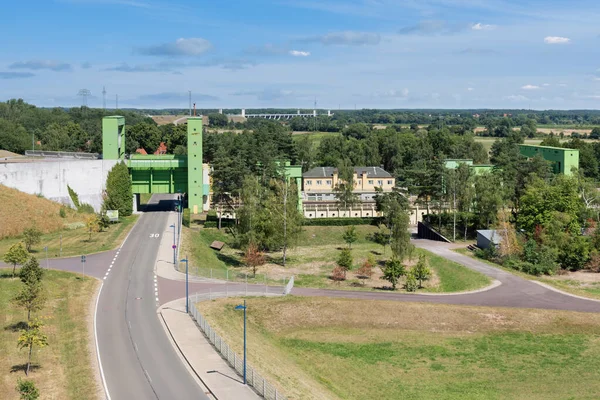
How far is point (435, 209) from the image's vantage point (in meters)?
87.8

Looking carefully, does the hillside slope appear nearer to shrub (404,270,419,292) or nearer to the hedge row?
the hedge row

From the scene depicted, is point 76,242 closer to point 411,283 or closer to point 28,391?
point 411,283

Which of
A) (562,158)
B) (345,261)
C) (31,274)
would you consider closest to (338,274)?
(345,261)

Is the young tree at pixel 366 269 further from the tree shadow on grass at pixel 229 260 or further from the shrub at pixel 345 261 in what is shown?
the tree shadow on grass at pixel 229 260

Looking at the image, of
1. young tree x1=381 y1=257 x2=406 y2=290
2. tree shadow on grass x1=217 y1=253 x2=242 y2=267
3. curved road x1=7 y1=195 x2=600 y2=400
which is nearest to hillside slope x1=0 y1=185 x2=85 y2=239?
curved road x1=7 y1=195 x2=600 y2=400

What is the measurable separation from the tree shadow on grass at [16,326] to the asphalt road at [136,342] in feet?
14.7

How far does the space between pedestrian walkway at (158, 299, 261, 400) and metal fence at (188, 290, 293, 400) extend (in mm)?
260

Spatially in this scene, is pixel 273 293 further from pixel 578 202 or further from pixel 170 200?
pixel 170 200

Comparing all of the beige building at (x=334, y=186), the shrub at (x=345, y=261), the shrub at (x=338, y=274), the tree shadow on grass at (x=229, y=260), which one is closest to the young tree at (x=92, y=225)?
the tree shadow on grass at (x=229, y=260)

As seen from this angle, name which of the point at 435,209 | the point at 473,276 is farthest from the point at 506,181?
the point at 473,276

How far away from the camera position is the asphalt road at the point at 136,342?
31156 millimetres

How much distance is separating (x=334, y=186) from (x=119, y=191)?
38409mm

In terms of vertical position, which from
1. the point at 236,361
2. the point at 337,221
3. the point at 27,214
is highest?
the point at 27,214

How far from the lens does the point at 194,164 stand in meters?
82.7
